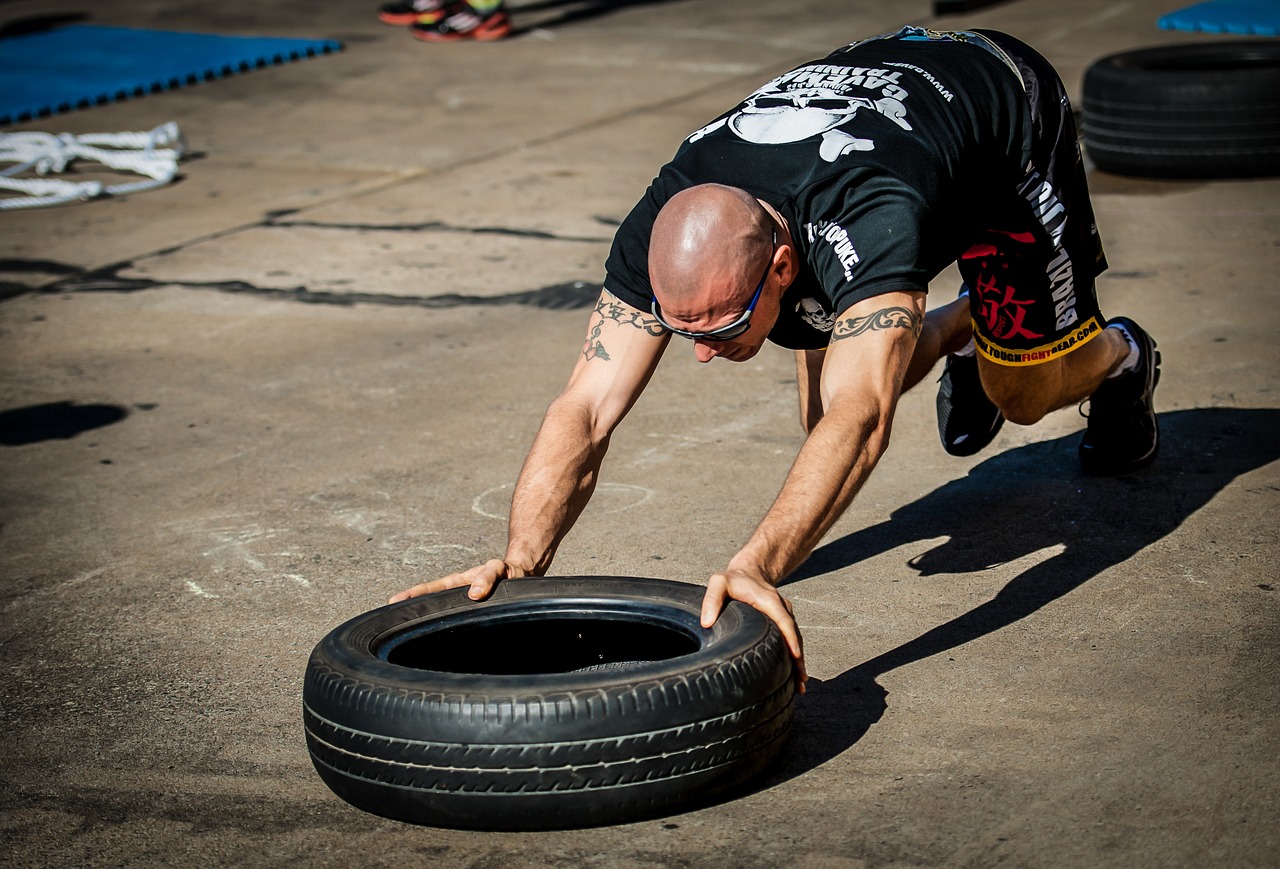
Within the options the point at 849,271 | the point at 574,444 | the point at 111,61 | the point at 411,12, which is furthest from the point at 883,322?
the point at 411,12

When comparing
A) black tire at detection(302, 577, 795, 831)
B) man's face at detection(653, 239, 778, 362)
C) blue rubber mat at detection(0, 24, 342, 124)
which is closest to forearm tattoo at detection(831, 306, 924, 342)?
man's face at detection(653, 239, 778, 362)

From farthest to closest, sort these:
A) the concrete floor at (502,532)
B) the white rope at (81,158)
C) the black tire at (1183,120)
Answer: the white rope at (81,158), the black tire at (1183,120), the concrete floor at (502,532)

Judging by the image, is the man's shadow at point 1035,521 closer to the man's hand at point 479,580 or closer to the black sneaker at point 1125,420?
the black sneaker at point 1125,420

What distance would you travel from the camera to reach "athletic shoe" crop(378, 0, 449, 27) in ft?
38.4

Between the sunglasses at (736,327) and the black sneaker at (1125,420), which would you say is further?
the black sneaker at (1125,420)

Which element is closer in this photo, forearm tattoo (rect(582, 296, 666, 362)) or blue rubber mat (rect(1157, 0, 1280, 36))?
forearm tattoo (rect(582, 296, 666, 362))

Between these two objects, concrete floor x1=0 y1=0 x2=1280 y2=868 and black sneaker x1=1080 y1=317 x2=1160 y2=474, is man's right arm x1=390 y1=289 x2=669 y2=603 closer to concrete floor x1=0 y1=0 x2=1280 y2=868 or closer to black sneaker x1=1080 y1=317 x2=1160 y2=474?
concrete floor x1=0 y1=0 x2=1280 y2=868

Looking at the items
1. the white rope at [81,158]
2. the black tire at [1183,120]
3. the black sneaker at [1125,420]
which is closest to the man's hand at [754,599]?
the black sneaker at [1125,420]

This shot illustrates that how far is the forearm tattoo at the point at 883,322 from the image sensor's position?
263cm

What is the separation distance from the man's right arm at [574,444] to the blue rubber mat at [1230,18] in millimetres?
8088

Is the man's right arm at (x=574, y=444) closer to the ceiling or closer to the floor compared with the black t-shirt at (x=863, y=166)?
closer to the floor

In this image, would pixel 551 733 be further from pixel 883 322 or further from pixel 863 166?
pixel 863 166

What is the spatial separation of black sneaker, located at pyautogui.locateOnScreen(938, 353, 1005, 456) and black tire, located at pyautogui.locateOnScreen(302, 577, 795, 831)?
152 centimetres

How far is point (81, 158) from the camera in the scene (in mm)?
8633
